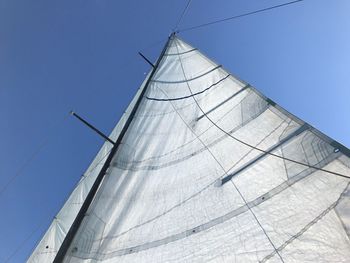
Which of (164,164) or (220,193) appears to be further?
(164,164)

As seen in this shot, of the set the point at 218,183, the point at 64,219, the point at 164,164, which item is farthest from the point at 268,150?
the point at 64,219

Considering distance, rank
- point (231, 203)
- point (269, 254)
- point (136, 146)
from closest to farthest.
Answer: point (269, 254), point (231, 203), point (136, 146)

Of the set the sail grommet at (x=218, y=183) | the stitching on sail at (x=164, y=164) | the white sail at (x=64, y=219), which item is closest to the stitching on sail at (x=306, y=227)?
the sail grommet at (x=218, y=183)

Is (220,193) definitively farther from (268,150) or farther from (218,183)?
(268,150)

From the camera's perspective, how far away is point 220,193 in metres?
2.37

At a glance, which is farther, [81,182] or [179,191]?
[81,182]

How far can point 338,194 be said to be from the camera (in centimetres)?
171

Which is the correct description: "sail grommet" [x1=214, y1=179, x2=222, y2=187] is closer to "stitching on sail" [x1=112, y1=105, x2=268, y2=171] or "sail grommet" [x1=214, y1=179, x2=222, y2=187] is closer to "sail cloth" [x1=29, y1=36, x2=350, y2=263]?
"sail cloth" [x1=29, y1=36, x2=350, y2=263]

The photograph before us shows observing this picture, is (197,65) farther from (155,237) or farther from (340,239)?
(340,239)

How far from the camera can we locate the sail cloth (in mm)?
1725

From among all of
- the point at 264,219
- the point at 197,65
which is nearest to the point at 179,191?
the point at 264,219

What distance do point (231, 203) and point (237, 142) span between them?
0.76 metres

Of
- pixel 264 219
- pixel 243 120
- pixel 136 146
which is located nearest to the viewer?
pixel 264 219

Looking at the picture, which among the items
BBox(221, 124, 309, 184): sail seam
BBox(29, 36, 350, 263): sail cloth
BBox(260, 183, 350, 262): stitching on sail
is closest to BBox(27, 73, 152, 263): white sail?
BBox(29, 36, 350, 263): sail cloth
